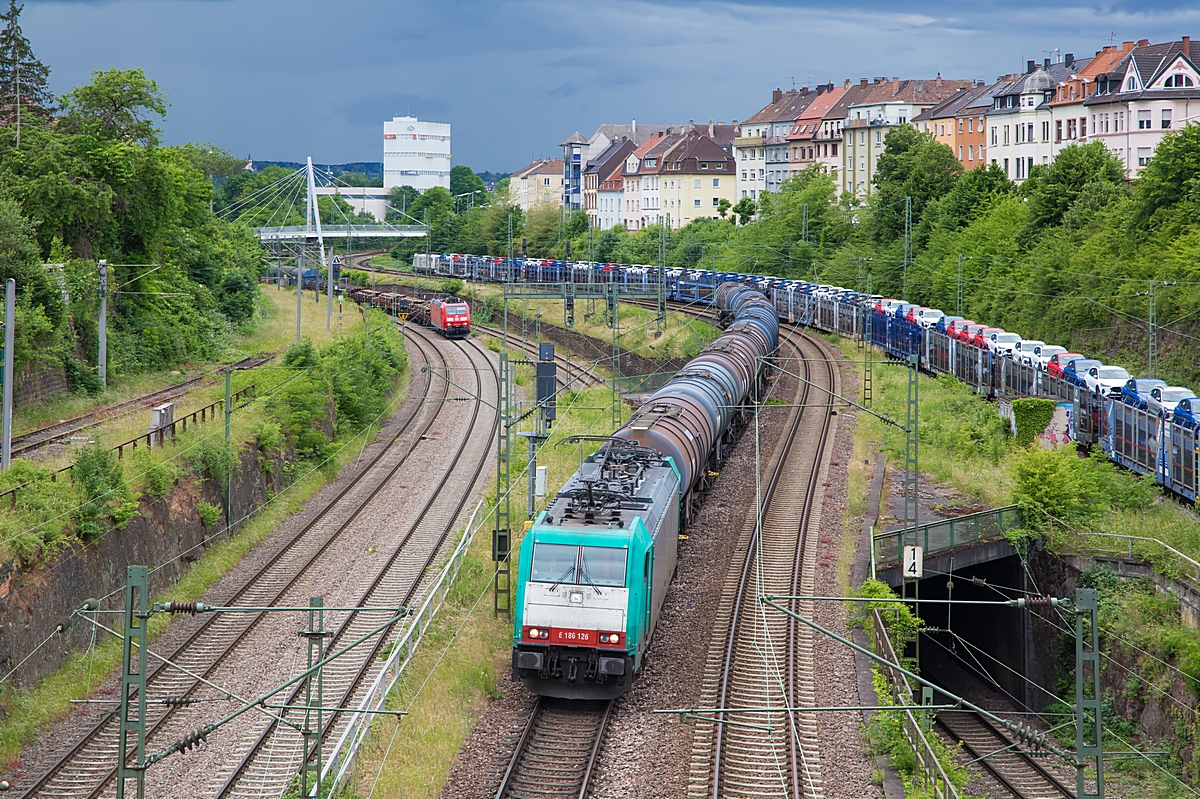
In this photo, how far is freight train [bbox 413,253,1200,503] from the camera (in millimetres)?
31634

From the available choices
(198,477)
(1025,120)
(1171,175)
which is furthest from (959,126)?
(198,477)

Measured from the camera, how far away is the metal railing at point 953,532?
94.6 feet

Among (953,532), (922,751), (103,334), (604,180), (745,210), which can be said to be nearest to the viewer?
(922,751)

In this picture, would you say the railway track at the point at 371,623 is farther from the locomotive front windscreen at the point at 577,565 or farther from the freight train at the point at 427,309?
the freight train at the point at 427,309

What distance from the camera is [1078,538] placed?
28.6 meters

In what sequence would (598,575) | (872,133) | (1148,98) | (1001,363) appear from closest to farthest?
(598,575), (1001,363), (1148,98), (872,133)

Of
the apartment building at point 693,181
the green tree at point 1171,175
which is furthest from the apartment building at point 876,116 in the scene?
the green tree at point 1171,175

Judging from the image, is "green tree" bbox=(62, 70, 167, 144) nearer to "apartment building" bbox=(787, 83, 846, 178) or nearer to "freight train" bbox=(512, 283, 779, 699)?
"freight train" bbox=(512, 283, 779, 699)

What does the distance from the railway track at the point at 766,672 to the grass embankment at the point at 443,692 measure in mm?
4028

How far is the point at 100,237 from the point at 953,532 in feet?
121

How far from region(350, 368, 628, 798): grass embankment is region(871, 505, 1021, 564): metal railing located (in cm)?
957

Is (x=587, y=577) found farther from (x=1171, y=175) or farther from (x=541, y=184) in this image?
(x=541, y=184)

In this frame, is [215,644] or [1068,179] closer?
[215,644]

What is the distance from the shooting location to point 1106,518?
29469 mm
